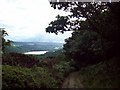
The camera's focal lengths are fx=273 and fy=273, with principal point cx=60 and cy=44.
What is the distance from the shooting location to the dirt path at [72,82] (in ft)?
14.6

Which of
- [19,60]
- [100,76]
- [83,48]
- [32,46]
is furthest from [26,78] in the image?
[100,76]

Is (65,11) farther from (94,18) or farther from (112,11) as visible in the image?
(112,11)

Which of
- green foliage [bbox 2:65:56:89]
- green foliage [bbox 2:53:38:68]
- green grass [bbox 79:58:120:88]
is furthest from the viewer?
green foliage [bbox 2:53:38:68]

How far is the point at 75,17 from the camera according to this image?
4.76 meters

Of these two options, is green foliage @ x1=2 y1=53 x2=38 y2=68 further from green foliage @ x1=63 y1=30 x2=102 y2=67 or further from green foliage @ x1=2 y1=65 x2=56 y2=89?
green foliage @ x1=63 y1=30 x2=102 y2=67

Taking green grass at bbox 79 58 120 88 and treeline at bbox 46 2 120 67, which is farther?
treeline at bbox 46 2 120 67

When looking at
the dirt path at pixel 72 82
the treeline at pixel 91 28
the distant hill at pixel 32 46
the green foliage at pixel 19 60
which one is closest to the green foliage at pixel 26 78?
the green foliage at pixel 19 60

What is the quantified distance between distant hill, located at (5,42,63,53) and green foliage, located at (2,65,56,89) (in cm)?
33

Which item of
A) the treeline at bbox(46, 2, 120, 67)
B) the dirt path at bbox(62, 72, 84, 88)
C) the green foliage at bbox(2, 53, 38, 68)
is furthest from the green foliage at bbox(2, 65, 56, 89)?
the treeline at bbox(46, 2, 120, 67)

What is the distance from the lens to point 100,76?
14.7 ft

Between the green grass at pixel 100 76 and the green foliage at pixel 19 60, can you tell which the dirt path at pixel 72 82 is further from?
the green foliage at pixel 19 60

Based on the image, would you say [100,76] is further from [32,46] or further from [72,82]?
[32,46]

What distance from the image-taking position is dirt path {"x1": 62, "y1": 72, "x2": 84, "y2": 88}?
446 cm

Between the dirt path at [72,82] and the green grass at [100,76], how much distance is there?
0.07 m
